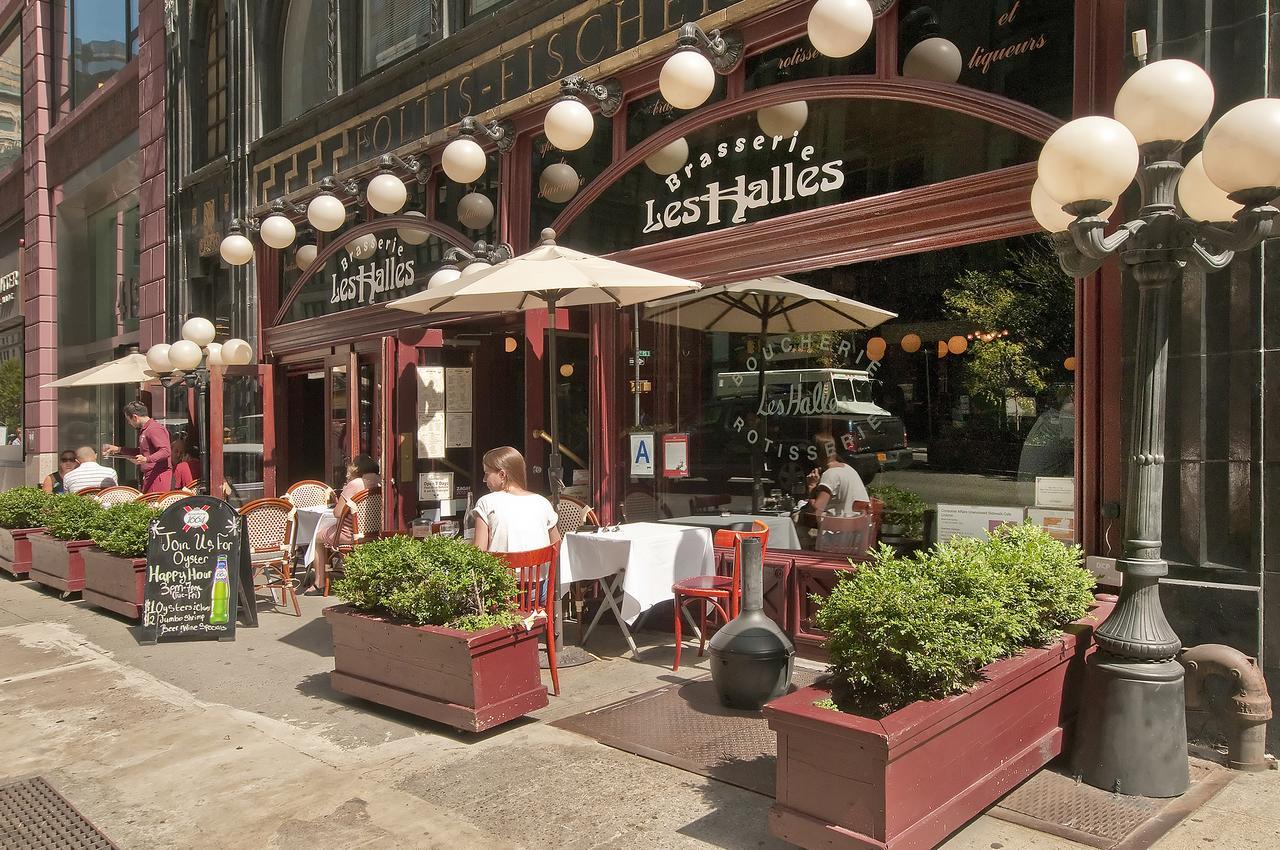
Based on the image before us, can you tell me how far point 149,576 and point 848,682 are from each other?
5746 millimetres

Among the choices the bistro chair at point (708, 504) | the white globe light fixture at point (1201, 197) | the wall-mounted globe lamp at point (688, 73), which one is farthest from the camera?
the bistro chair at point (708, 504)

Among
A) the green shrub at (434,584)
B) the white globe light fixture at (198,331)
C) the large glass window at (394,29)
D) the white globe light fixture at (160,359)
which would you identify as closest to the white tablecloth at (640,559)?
the green shrub at (434,584)

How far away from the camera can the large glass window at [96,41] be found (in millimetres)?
17406

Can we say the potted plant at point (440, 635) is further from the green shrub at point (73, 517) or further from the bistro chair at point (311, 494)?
the green shrub at point (73, 517)

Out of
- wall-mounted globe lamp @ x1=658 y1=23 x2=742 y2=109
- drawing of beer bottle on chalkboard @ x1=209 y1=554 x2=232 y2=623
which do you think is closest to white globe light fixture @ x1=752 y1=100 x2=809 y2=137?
wall-mounted globe lamp @ x1=658 y1=23 x2=742 y2=109

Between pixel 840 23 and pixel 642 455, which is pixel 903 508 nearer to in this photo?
pixel 642 455

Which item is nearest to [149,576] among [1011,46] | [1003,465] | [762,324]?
[762,324]

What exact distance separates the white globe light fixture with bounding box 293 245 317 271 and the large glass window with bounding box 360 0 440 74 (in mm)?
2454

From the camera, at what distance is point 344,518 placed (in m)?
8.08

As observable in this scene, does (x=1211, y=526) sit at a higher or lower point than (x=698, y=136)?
lower

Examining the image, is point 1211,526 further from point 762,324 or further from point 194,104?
point 194,104

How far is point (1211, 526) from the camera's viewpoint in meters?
4.57

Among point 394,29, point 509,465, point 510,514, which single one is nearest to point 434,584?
point 510,514

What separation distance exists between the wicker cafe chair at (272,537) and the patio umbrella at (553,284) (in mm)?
2821
